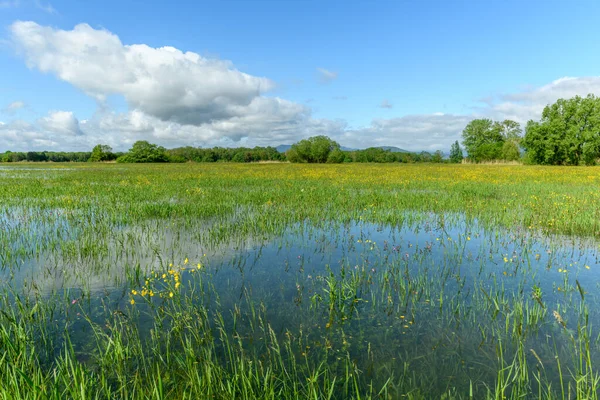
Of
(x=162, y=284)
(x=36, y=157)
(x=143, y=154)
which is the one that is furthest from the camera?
(x=36, y=157)

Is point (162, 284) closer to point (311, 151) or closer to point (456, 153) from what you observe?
point (311, 151)

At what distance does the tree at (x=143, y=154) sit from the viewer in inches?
4119

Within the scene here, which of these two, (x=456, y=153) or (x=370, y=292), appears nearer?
(x=370, y=292)

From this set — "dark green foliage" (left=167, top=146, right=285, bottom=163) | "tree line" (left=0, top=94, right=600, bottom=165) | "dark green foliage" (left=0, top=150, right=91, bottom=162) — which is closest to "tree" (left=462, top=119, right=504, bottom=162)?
"tree line" (left=0, top=94, right=600, bottom=165)

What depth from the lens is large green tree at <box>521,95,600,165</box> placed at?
5842cm

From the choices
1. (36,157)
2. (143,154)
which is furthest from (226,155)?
(36,157)

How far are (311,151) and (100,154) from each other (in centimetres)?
8453

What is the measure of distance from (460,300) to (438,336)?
1273 millimetres

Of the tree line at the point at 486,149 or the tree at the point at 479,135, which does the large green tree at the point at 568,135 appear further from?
the tree at the point at 479,135

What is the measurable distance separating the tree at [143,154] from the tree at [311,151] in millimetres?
48379

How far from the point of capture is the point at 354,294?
493 cm

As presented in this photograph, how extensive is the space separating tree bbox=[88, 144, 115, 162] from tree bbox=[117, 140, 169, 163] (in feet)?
59.8

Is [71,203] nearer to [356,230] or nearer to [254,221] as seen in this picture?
[254,221]

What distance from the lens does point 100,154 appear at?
4734 inches
